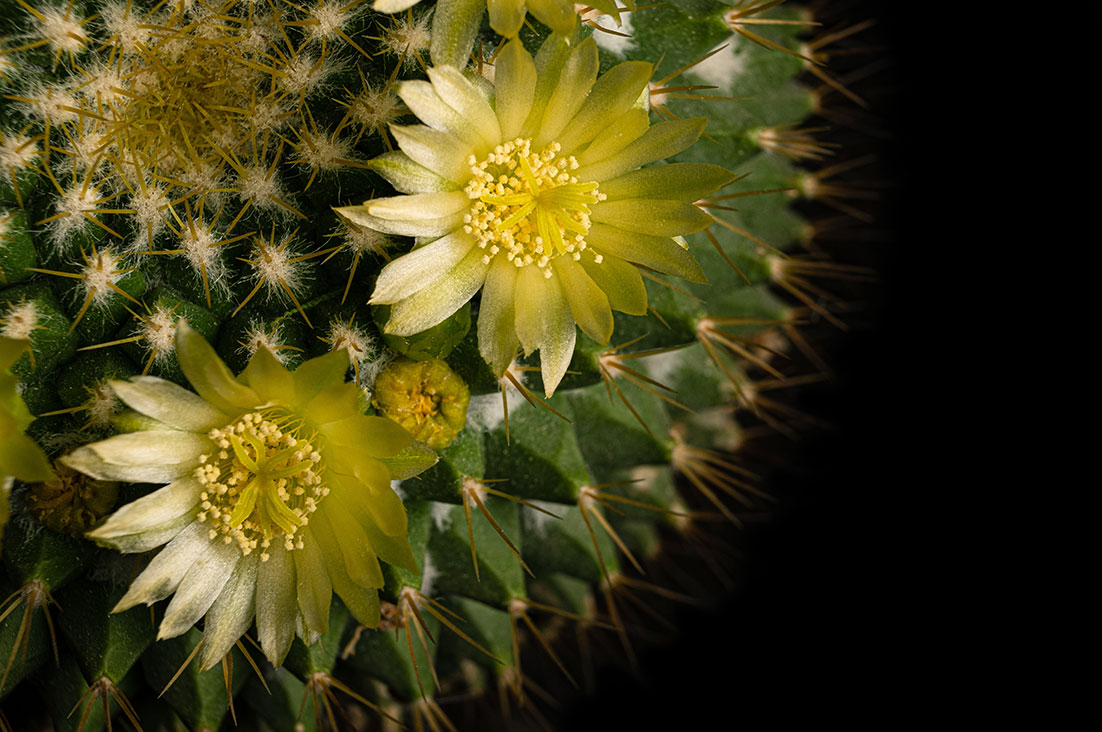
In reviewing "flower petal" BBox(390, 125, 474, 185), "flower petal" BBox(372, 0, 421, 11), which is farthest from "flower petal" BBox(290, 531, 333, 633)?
"flower petal" BBox(372, 0, 421, 11)

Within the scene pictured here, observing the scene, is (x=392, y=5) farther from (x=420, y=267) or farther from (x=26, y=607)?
(x=26, y=607)

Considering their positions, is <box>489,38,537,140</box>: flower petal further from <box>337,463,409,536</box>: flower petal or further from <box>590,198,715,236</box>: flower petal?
<box>337,463,409,536</box>: flower petal

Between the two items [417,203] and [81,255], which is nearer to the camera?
[417,203]

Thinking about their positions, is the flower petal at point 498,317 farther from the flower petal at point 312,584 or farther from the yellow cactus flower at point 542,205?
the flower petal at point 312,584

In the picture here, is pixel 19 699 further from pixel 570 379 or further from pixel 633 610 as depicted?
pixel 633 610

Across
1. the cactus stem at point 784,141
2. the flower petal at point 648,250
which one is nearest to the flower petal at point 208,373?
the flower petal at point 648,250

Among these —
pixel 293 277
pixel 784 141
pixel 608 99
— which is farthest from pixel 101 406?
pixel 784 141

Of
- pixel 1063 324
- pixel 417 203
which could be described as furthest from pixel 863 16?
pixel 417 203
